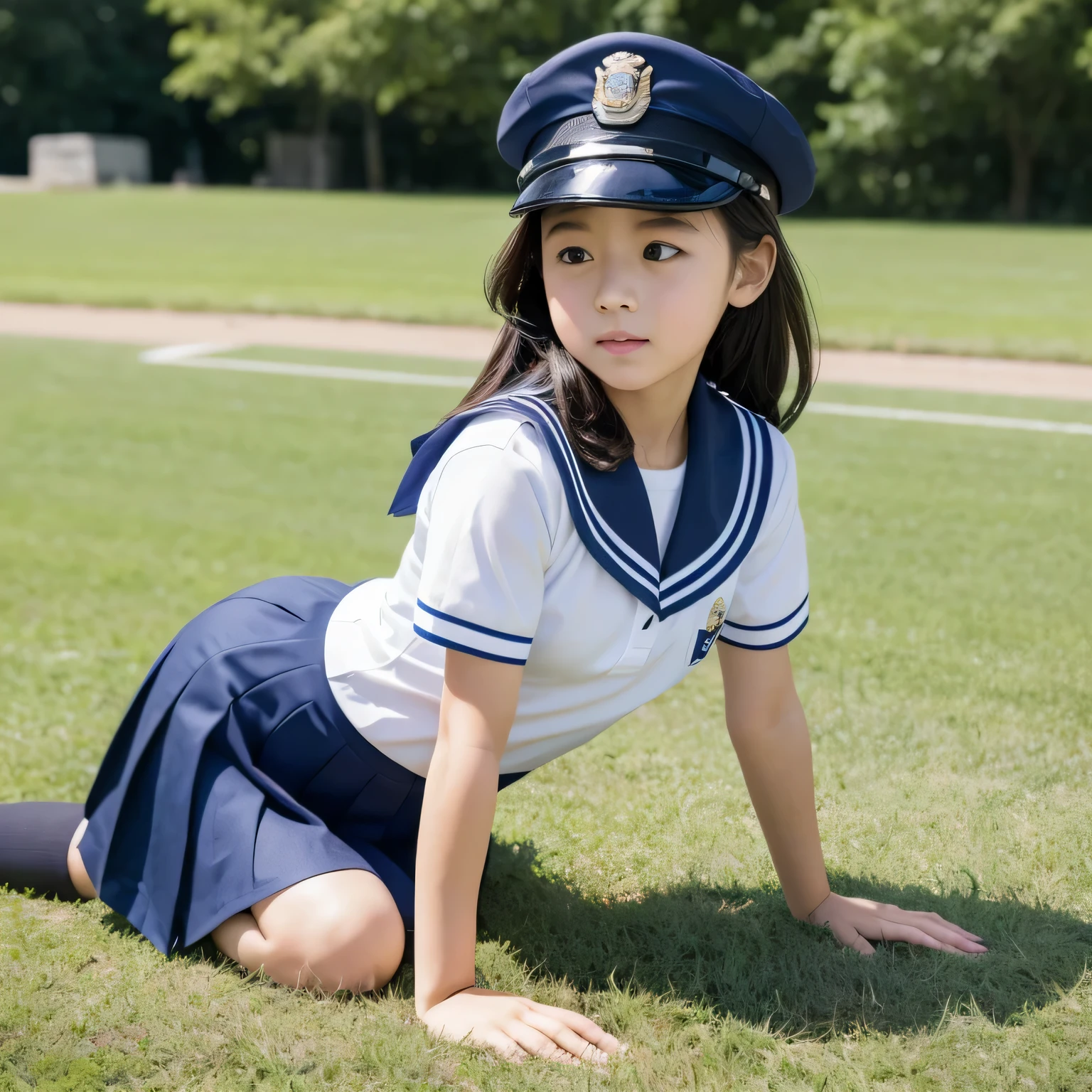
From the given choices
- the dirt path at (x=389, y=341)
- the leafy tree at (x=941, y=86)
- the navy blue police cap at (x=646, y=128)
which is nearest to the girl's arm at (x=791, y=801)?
the navy blue police cap at (x=646, y=128)

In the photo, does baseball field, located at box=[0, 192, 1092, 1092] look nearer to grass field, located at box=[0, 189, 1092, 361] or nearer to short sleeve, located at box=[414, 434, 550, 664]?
short sleeve, located at box=[414, 434, 550, 664]

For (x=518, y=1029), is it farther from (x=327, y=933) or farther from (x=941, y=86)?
(x=941, y=86)

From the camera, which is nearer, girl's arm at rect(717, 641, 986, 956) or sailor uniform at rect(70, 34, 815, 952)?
sailor uniform at rect(70, 34, 815, 952)

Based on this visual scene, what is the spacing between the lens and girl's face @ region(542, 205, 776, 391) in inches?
74.9

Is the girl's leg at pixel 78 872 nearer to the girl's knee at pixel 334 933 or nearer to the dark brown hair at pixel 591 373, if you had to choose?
the girl's knee at pixel 334 933

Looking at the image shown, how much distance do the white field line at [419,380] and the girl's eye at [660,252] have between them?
18.5ft

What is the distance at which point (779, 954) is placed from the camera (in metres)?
2.30

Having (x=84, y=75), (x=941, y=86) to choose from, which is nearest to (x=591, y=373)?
(x=941, y=86)

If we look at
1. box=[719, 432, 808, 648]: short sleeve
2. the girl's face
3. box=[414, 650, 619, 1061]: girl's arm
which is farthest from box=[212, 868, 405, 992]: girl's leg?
the girl's face

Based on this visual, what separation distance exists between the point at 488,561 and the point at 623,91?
0.69 metres

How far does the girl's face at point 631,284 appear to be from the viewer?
1902 mm

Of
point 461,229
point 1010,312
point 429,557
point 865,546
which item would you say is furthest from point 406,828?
point 461,229

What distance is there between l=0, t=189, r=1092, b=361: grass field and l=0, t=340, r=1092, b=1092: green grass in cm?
352

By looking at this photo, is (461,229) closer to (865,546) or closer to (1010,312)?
(1010,312)
